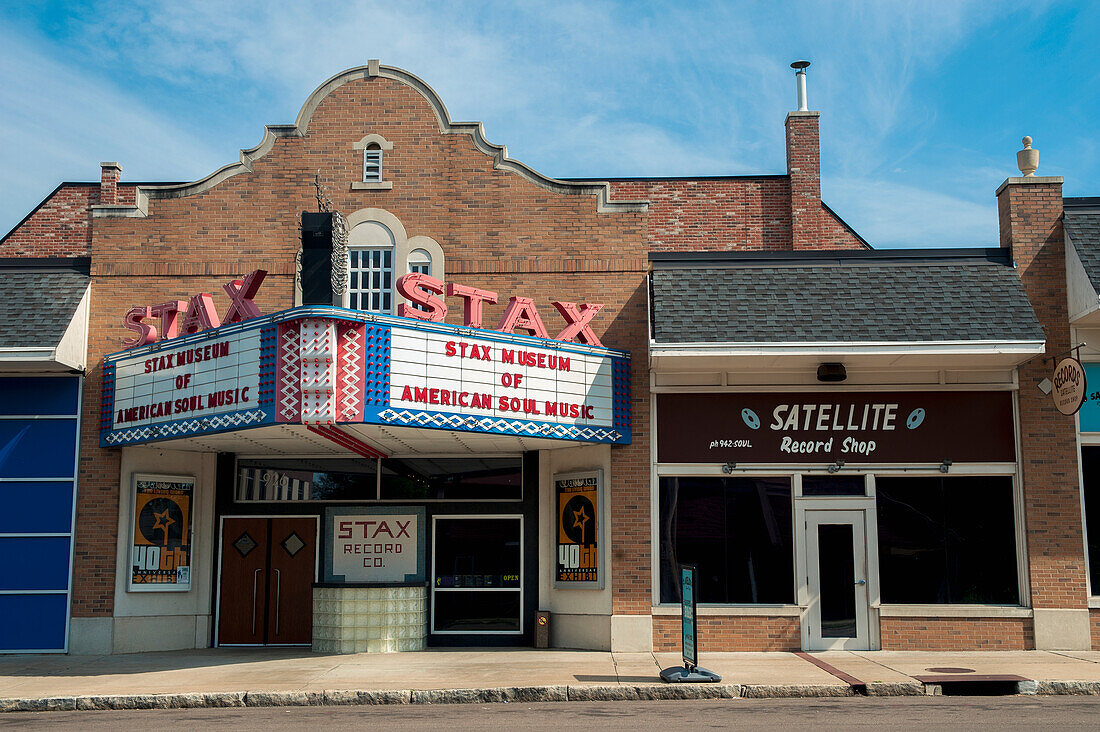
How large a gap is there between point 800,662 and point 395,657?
6122mm

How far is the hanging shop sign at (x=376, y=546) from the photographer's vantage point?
56.3 ft

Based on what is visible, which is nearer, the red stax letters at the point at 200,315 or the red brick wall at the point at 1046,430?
the red stax letters at the point at 200,315

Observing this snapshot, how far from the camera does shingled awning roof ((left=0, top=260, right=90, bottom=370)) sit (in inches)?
624

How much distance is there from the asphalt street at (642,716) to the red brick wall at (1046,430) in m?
4.23

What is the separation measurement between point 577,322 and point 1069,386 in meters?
7.51

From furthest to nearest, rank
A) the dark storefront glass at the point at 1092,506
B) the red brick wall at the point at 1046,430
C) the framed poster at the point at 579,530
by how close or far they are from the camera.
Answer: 1. the framed poster at the point at 579,530
2. the dark storefront glass at the point at 1092,506
3. the red brick wall at the point at 1046,430

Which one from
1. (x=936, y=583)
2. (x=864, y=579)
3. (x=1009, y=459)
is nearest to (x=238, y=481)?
(x=864, y=579)

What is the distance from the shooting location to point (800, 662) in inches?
567

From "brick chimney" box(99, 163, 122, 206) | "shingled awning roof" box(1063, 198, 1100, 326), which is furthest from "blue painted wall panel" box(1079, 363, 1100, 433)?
"brick chimney" box(99, 163, 122, 206)

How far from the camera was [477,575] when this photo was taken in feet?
55.9

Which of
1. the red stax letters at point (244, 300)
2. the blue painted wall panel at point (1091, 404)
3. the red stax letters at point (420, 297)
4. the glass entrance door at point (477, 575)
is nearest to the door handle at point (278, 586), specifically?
the glass entrance door at point (477, 575)

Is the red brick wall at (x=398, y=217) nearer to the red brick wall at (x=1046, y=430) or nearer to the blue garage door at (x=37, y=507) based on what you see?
the blue garage door at (x=37, y=507)

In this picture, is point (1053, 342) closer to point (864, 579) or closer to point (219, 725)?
point (864, 579)

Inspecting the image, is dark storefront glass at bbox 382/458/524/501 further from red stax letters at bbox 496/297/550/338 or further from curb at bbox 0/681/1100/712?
curb at bbox 0/681/1100/712
